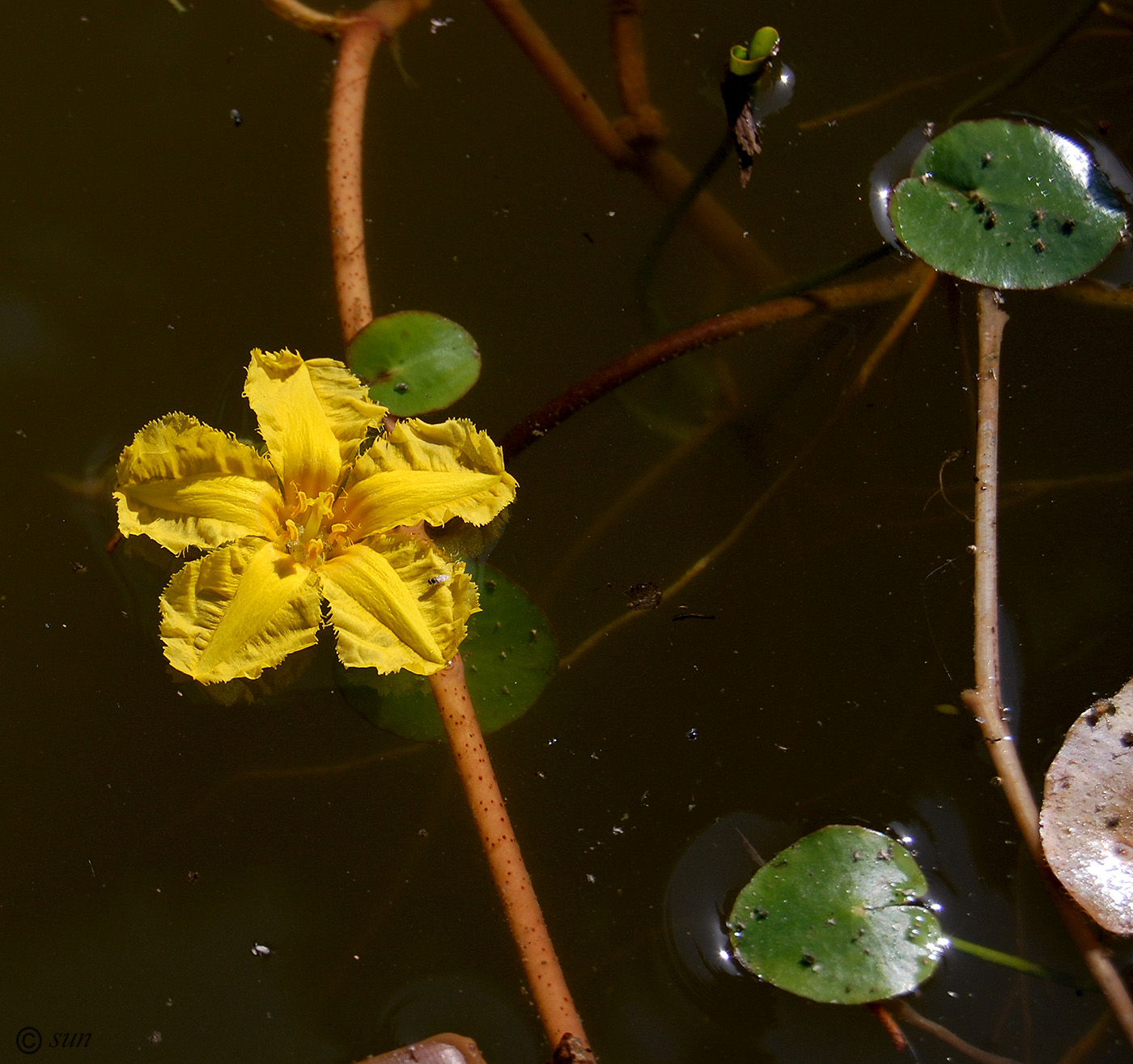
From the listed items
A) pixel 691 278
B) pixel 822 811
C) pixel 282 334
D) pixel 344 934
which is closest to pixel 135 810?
pixel 344 934

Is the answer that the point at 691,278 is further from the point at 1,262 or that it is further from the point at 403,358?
the point at 1,262

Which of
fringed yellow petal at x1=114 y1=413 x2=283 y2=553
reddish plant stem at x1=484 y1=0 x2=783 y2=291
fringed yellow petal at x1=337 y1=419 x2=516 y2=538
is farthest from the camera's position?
reddish plant stem at x1=484 y1=0 x2=783 y2=291

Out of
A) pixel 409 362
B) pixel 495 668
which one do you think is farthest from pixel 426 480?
pixel 495 668

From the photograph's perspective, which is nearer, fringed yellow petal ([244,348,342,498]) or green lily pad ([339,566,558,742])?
fringed yellow petal ([244,348,342,498])

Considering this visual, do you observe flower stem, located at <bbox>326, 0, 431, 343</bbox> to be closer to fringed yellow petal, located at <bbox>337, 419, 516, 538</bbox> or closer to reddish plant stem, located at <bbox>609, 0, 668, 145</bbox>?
fringed yellow petal, located at <bbox>337, 419, 516, 538</bbox>

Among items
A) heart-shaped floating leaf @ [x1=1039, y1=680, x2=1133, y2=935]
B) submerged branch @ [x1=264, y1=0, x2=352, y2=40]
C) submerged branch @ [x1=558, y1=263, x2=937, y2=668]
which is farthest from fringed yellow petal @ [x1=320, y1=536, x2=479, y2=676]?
submerged branch @ [x1=264, y1=0, x2=352, y2=40]
